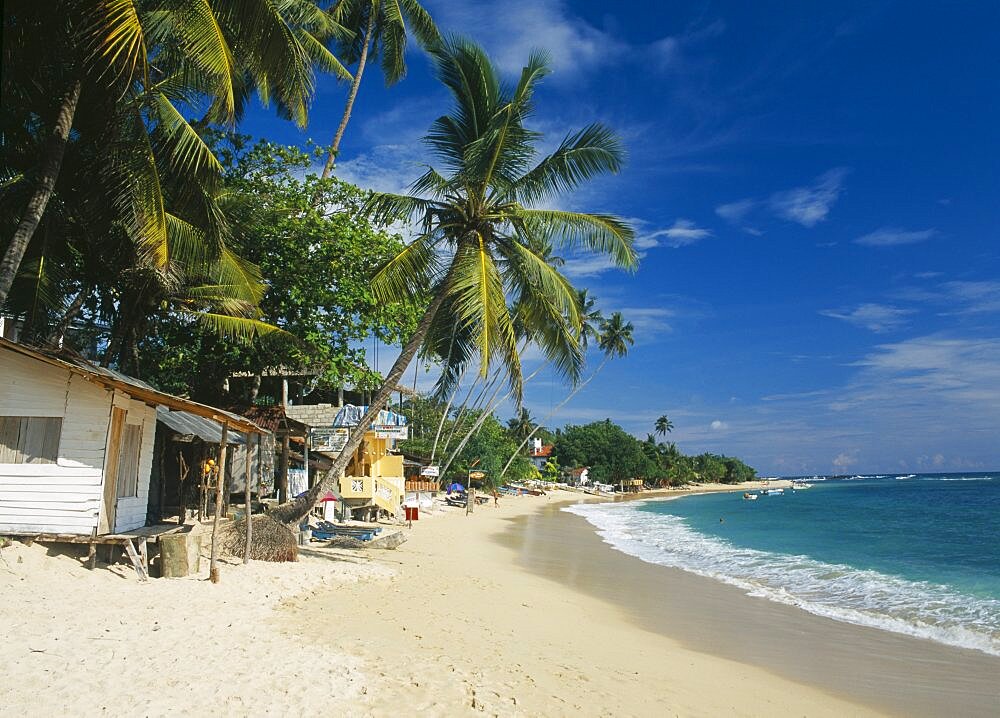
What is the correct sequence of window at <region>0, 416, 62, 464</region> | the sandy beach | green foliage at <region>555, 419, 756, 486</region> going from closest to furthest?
the sandy beach → window at <region>0, 416, 62, 464</region> → green foliage at <region>555, 419, 756, 486</region>

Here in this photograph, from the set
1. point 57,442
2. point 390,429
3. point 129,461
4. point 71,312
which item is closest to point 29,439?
point 57,442

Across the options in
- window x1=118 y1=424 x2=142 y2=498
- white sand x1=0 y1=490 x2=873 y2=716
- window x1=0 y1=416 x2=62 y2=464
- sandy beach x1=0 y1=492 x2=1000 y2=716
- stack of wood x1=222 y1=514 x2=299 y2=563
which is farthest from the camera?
stack of wood x1=222 y1=514 x2=299 y2=563

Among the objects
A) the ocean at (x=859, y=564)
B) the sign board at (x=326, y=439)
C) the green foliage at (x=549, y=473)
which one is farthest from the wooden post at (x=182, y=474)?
the green foliage at (x=549, y=473)

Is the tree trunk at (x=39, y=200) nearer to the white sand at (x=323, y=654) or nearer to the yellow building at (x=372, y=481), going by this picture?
the white sand at (x=323, y=654)

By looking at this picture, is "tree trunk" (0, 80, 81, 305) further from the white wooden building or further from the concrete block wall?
the concrete block wall

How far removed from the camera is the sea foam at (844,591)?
35.2 feet

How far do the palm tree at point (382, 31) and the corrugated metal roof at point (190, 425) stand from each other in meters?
9.50

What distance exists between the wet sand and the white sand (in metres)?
0.59

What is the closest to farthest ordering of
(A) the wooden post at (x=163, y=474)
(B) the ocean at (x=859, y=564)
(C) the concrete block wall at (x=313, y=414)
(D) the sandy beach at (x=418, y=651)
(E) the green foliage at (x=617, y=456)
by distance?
(D) the sandy beach at (x=418, y=651), (B) the ocean at (x=859, y=564), (A) the wooden post at (x=163, y=474), (C) the concrete block wall at (x=313, y=414), (E) the green foliage at (x=617, y=456)

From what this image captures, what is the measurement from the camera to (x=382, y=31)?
65.5 ft

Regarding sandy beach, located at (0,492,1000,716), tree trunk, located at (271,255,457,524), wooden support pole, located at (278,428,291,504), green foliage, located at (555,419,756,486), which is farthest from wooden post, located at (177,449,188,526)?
green foliage, located at (555,419,756,486)

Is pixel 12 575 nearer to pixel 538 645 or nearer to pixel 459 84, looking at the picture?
pixel 538 645

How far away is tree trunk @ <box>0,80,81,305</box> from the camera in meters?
8.09

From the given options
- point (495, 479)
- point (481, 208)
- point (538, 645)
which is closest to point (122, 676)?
point (538, 645)
